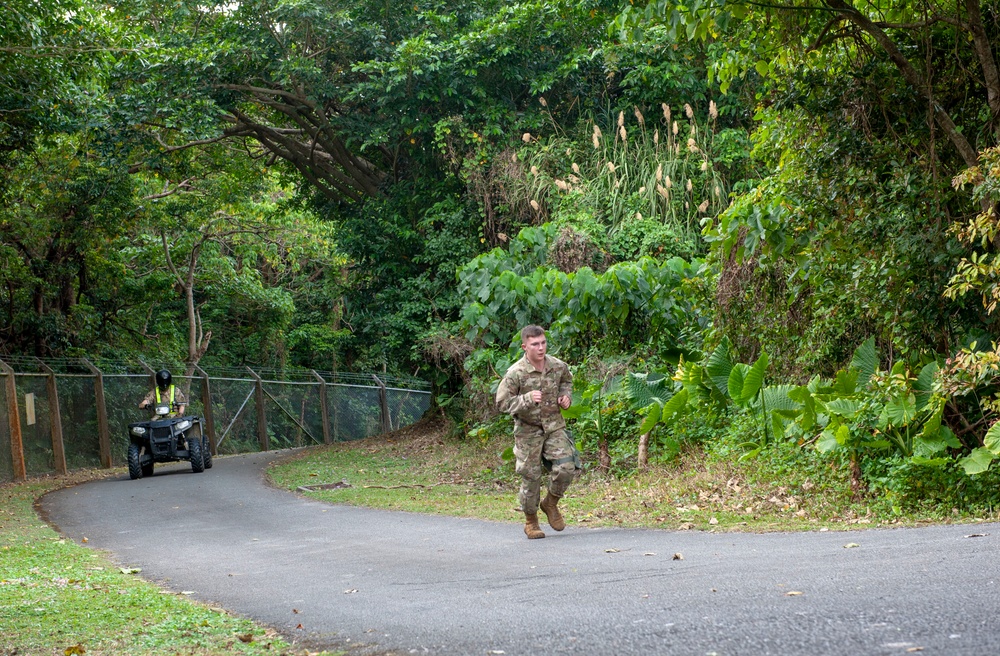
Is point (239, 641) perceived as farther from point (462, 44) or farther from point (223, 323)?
point (223, 323)

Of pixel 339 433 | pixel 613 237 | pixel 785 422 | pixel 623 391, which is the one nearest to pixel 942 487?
pixel 785 422

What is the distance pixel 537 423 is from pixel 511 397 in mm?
356

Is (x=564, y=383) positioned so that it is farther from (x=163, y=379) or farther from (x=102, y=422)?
(x=102, y=422)

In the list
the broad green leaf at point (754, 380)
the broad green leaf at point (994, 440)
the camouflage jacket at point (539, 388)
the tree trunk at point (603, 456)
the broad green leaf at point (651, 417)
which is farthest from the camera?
the tree trunk at point (603, 456)

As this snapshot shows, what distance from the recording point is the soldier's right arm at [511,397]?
8.97m

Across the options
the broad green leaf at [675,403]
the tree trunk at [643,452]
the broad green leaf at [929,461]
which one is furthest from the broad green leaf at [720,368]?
the broad green leaf at [929,461]

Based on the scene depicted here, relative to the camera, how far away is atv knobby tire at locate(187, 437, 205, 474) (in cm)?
1952

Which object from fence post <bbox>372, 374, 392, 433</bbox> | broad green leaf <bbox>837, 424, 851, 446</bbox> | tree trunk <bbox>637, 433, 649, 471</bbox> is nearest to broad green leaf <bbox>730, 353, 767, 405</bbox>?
broad green leaf <bbox>837, 424, 851, 446</bbox>

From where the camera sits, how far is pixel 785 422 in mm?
10938

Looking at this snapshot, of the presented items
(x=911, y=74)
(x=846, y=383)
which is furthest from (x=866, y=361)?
(x=911, y=74)

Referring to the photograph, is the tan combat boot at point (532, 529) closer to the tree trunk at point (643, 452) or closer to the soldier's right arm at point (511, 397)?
the soldier's right arm at point (511, 397)

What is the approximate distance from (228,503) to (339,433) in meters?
19.3

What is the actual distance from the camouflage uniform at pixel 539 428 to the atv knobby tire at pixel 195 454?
11.7 m

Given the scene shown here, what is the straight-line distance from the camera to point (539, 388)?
9195 millimetres
